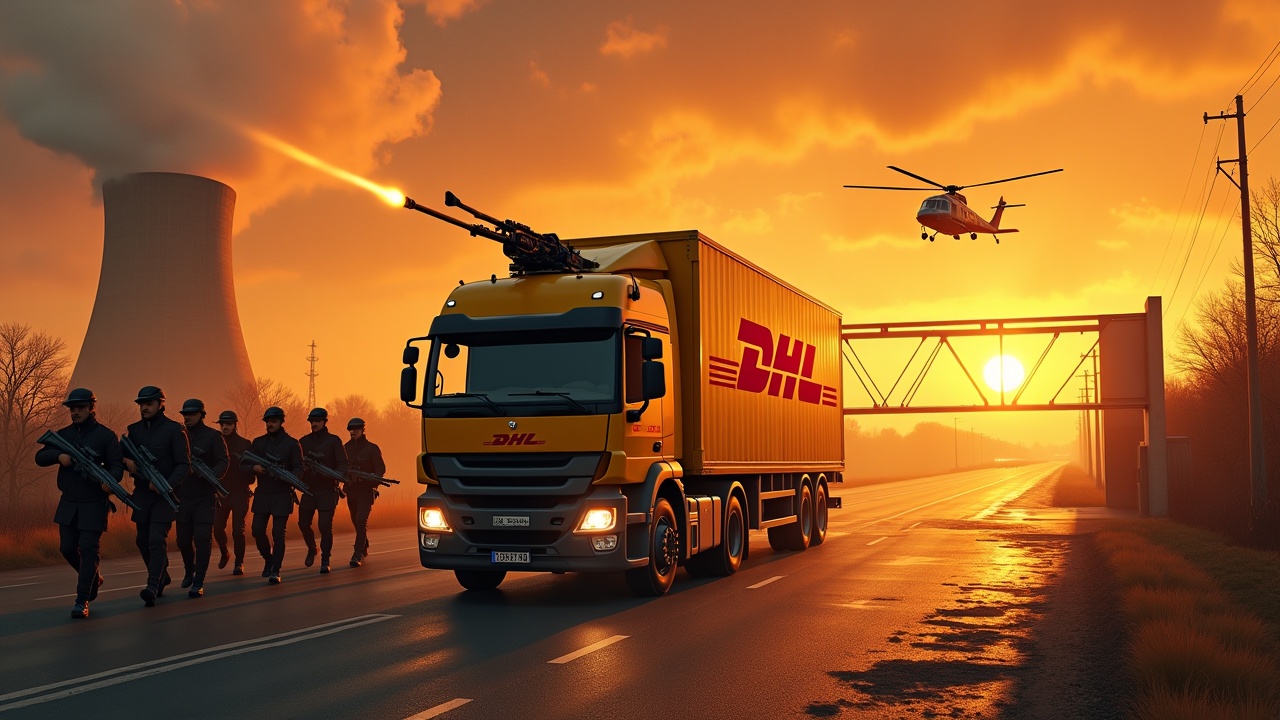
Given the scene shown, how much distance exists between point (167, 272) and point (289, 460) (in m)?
36.4

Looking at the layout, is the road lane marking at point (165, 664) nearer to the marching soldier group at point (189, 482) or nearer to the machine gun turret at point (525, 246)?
the marching soldier group at point (189, 482)

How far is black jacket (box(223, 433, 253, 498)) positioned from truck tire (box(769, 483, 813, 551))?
8.70 metres

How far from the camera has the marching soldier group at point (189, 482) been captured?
10.1 meters

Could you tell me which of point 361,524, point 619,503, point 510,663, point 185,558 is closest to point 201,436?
point 185,558

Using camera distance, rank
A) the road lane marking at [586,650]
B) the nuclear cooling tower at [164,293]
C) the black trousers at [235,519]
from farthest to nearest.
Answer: the nuclear cooling tower at [164,293]
the black trousers at [235,519]
the road lane marking at [586,650]

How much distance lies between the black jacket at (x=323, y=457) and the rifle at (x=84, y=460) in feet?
16.0

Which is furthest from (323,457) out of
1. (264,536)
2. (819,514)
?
(819,514)

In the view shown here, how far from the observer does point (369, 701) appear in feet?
21.3

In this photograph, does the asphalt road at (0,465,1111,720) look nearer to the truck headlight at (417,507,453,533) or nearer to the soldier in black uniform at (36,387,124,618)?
the soldier in black uniform at (36,387,124,618)

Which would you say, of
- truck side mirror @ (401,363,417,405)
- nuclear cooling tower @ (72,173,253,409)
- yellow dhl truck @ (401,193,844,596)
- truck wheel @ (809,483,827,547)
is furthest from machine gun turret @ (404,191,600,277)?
nuclear cooling tower @ (72,173,253,409)

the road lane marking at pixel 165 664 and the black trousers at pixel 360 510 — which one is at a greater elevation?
the black trousers at pixel 360 510

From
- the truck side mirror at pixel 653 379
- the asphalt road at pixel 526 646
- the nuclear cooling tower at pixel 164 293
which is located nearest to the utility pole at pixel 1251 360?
the asphalt road at pixel 526 646

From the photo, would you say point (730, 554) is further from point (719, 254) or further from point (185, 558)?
point (185, 558)

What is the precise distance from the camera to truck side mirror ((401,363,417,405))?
11.5 m
